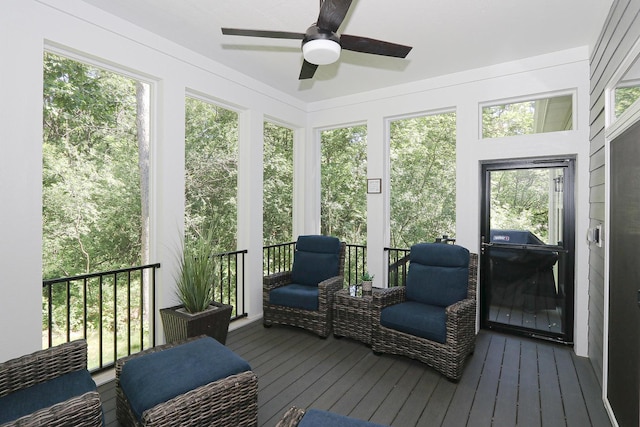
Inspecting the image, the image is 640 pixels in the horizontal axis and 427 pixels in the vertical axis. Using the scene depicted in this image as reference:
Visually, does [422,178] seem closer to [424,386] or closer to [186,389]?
[424,386]

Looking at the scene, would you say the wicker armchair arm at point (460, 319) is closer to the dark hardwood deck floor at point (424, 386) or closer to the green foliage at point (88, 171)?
the dark hardwood deck floor at point (424, 386)

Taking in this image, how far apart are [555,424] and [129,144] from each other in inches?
158

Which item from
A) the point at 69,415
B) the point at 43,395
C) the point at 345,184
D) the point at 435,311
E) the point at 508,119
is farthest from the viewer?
the point at 345,184

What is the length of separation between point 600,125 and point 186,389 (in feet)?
11.6

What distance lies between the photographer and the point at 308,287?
3885 mm

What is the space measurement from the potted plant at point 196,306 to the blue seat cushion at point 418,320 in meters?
1.52

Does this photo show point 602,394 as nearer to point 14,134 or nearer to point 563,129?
point 563,129

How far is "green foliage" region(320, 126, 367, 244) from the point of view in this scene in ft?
15.4

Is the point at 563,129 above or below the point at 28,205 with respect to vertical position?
above

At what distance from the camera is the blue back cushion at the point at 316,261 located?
155 inches

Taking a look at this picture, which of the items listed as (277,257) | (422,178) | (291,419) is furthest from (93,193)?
(422,178)

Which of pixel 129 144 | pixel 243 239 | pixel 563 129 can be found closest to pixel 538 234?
pixel 563 129

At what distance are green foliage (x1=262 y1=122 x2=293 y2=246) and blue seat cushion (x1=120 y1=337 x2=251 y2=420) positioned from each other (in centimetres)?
247

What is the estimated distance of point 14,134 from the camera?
2.18 m
